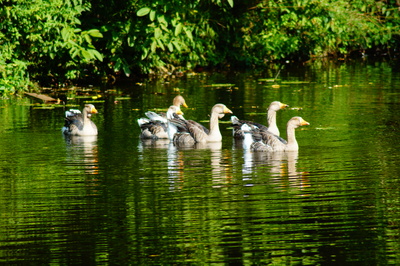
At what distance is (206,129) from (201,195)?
5.72m

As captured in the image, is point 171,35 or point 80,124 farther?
point 171,35

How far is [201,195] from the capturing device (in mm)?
10789

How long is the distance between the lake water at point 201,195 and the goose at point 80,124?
32 cm

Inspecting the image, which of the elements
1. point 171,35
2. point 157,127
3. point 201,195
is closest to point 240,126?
point 157,127

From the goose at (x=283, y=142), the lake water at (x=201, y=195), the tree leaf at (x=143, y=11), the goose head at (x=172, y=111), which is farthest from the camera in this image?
the tree leaf at (x=143, y=11)

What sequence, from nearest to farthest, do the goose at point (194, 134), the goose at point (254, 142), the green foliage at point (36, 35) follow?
the goose at point (254, 142), the goose at point (194, 134), the green foliage at point (36, 35)

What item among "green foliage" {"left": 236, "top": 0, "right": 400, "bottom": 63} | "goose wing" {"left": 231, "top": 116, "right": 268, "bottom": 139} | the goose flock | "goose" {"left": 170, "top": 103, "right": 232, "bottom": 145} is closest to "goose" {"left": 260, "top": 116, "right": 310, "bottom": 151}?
the goose flock

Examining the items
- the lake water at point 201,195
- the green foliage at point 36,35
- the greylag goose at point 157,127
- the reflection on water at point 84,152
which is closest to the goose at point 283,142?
the lake water at point 201,195

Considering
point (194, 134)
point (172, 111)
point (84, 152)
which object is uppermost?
point (172, 111)

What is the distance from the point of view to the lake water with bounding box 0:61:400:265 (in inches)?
332

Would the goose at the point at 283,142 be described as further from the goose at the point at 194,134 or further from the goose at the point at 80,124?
the goose at the point at 80,124

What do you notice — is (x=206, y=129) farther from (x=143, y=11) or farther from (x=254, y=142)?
(x=143, y=11)

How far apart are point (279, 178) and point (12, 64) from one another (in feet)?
42.5

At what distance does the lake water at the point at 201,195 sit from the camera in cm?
842
